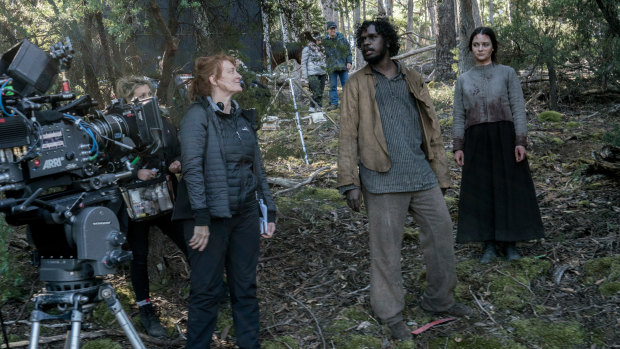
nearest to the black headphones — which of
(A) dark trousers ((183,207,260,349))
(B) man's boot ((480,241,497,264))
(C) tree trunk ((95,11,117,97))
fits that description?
(A) dark trousers ((183,207,260,349))

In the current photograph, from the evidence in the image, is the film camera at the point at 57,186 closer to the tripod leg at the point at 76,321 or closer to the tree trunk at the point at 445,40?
the tripod leg at the point at 76,321

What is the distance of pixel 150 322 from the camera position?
4555mm

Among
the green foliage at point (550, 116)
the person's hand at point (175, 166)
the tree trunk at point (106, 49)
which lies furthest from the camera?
the green foliage at point (550, 116)

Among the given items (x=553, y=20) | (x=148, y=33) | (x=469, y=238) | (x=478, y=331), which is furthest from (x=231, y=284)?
(x=553, y=20)

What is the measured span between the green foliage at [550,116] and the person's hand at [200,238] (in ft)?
28.7

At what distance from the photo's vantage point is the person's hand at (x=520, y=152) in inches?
207

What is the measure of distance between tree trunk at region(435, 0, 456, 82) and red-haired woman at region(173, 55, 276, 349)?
11684 millimetres

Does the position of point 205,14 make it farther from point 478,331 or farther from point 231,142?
point 478,331

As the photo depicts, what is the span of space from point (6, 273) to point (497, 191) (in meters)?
4.31

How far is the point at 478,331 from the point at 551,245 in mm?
1831

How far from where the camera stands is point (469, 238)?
5547 millimetres

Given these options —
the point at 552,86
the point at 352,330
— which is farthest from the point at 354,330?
the point at 552,86

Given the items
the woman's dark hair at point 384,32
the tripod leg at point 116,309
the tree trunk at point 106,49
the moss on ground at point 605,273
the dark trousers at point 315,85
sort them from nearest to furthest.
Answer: the tripod leg at point 116,309
the woman's dark hair at point 384,32
the moss on ground at point 605,273
the tree trunk at point 106,49
the dark trousers at point 315,85

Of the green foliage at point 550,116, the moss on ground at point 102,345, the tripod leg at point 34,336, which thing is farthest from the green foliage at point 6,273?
the green foliage at point 550,116
